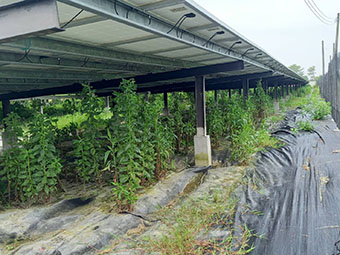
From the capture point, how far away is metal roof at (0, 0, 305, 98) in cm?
327

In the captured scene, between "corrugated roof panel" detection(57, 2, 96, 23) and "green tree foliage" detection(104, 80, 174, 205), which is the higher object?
"corrugated roof panel" detection(57, 2, 96, 23)

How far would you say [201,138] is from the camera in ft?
27.9

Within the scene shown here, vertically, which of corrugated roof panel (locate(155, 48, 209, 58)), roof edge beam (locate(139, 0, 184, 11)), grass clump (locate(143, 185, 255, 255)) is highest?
roof edge beam (locate(139, 0, 184, 11))

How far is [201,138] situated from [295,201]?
373 cm

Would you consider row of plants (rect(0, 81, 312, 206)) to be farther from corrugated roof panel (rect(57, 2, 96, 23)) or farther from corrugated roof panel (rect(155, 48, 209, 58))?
corrugated roof panel (rect(57, 2, 96, 23))

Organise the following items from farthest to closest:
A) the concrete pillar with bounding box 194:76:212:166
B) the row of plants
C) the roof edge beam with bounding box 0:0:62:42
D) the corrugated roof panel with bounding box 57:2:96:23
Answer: the concrete pillar with bounding box 194:76:212:166 < the row of plants < the corrugated roof panel with bounding box 57:2:96:23 < the roof edge beam with bounding box 0:0:62:42

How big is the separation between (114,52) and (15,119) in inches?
93.3

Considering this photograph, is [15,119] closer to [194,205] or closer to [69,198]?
[69,198]

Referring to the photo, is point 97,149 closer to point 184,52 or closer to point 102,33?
point 184,52

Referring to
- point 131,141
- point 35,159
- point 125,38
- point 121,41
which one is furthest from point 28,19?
point 35,159

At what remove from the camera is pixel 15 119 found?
571cm

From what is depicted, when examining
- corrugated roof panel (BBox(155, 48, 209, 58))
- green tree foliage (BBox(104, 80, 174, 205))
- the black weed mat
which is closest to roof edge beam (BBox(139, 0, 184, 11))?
green tree foliage (BBox(104, 80, 174, 205))

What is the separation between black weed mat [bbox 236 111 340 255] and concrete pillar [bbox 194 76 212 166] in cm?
148

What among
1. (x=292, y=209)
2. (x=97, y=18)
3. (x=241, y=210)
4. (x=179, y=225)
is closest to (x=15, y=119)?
(x=97, y=18)
